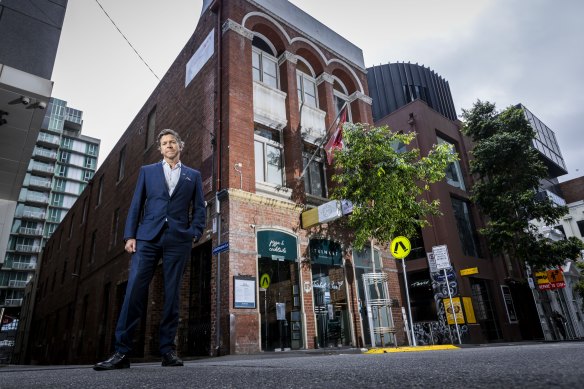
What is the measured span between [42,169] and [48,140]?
16.7 ft

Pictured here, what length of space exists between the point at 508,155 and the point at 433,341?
9.37 m

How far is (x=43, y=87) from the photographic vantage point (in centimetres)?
711

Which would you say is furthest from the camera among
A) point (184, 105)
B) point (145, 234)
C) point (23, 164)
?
point (184, 105)

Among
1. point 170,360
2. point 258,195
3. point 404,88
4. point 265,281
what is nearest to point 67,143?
point 404,88

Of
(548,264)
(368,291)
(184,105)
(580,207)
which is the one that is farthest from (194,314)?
(580,207)

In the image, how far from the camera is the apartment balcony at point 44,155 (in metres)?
57.2

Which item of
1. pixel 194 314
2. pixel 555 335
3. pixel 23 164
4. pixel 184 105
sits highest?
pixel 184 105

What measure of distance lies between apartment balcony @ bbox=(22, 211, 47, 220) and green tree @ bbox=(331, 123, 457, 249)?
58.9m

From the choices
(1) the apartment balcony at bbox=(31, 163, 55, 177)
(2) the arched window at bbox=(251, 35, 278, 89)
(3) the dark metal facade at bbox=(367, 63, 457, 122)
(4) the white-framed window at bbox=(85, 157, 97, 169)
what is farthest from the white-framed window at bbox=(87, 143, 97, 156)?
(2) the arched window at bbox=(251, 35, 278, 89)

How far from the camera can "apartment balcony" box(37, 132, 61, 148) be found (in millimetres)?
57906

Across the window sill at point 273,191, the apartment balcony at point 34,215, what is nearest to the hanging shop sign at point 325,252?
the window sill at point 273,191

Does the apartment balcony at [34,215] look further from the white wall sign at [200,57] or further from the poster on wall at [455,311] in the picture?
the poster on wall at [455,311]

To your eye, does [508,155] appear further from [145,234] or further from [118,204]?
[118,204]

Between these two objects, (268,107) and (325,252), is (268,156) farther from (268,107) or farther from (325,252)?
(325,252)
